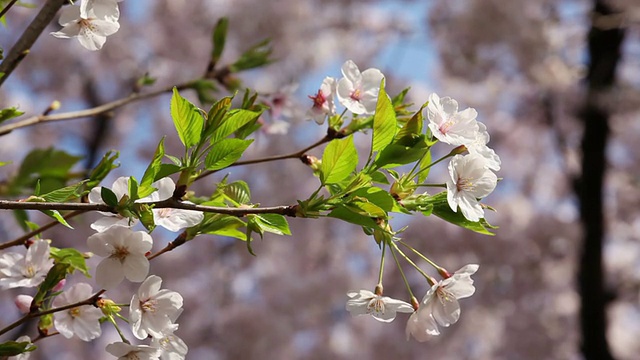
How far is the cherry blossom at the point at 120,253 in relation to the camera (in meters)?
0.58

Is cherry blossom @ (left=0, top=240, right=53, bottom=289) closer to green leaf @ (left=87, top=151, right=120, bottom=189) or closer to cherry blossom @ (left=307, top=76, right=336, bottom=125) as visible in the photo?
green leaf @ (left=87, top=151, right=120, bottom=189)

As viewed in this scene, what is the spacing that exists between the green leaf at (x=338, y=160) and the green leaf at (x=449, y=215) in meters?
0.09

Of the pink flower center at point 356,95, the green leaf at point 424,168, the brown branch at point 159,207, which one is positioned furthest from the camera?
the pink flower center at point 356,95

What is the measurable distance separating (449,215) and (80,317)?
40 cm

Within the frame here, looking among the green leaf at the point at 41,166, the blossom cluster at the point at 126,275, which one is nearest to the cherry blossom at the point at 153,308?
the blossom cluster at the point at 126,275

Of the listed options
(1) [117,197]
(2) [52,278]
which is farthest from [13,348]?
(1) [117,197]

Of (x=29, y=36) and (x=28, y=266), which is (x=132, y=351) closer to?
(x=28, y=266)

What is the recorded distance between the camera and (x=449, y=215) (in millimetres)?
606

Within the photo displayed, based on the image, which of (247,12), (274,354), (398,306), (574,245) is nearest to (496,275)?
(574,245)

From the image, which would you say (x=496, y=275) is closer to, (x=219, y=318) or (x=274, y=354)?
(x=274, y=354)

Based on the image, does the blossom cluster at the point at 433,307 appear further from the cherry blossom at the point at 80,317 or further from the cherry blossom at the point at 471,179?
the cherry blossom at the point at 80,317

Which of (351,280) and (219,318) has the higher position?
(219,318)

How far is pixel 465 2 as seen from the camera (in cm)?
420

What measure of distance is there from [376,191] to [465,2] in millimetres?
3910
